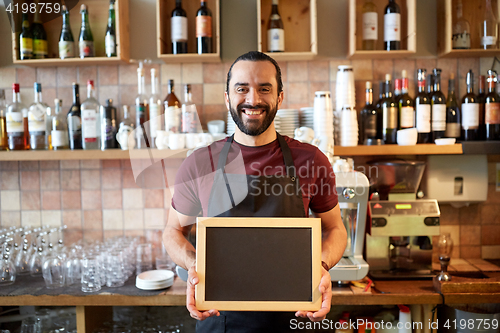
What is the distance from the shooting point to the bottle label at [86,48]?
2.15 meters

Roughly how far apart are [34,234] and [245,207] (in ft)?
4.97

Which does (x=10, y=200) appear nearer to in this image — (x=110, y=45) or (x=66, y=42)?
(x=66, y=42)

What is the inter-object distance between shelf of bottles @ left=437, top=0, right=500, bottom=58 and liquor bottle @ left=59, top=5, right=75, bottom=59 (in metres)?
2.09

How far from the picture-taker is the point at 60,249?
215 centimetres

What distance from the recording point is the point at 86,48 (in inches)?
84.7

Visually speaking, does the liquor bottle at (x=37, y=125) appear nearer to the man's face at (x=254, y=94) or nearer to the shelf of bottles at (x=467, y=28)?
the man's face at (x=254, y=94)

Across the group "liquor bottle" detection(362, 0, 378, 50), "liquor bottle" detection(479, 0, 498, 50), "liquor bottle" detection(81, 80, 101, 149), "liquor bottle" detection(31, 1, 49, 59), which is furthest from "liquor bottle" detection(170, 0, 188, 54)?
"liquor bottle" detection(479, 0, 498, 50)

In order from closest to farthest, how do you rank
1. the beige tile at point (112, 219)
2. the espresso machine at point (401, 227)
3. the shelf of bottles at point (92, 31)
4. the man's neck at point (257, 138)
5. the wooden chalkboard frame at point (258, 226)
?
the wooden chalkboard frame at point (258, 226), the man's neck at point (257, 138), the espresso machine at point (401, 227), the shelf of bottles at point (92, 31), the beige tile at point (112, 219)

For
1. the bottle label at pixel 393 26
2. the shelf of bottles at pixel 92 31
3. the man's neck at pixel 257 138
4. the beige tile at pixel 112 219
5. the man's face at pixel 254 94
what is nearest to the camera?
the man's face at pixel 254 94

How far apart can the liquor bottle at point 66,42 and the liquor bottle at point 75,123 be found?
17 centimetres

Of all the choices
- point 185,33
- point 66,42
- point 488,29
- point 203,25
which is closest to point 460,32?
point 488,29

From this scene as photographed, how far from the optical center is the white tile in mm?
2445

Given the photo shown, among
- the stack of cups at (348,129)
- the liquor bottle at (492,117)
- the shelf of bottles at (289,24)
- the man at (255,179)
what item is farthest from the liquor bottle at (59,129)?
the liquor bottle at (492,117)

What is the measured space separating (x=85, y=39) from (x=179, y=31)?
593 mm
